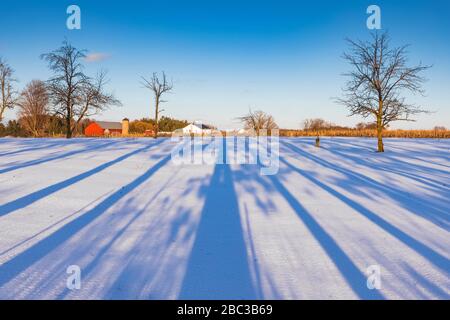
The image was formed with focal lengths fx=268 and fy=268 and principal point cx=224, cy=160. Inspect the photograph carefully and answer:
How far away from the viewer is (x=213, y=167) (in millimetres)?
12016

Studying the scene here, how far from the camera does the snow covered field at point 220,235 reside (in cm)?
335

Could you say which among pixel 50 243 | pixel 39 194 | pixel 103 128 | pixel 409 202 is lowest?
pixel 50 243

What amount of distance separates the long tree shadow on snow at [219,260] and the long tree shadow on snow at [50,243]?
222 centimetres

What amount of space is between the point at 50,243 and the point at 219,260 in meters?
2.83

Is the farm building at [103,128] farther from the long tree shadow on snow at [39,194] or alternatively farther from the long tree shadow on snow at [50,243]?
the long tree shadow on snow at [50,243]

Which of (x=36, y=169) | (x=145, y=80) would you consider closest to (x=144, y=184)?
(x=36, y=169)

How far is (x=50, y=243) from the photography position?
443 cm

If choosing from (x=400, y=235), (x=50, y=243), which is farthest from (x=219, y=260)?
(x=400, y=235)

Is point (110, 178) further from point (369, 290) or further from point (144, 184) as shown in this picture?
point (369, 290)

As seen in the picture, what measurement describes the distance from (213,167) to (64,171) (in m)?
5.79
